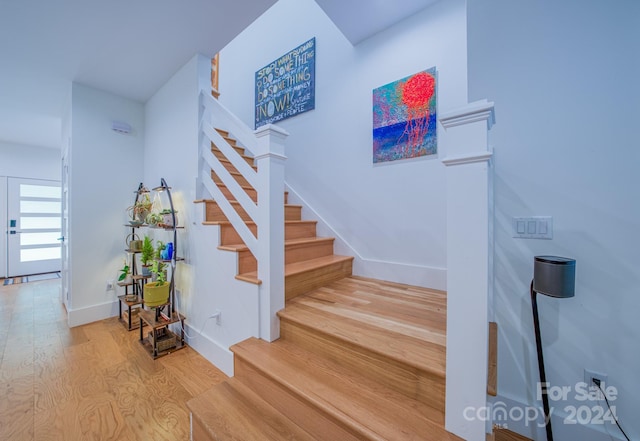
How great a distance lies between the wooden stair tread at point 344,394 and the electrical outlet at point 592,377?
821 millimetres

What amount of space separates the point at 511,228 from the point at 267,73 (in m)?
3.39

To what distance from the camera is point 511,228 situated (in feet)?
4.32

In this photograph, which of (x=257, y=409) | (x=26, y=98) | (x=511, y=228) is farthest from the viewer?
(x=26, y=98)

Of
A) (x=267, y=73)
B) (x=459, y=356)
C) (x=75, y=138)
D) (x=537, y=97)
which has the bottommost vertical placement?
(x=459, y=356)

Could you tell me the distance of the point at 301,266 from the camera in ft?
6.72

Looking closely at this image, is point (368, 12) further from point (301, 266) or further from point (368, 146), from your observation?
point (301, 266)

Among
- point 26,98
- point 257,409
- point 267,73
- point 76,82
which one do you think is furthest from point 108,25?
point 257,409

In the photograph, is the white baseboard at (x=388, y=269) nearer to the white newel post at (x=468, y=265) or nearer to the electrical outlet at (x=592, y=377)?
the electrical outlet at (x=592, y=377)

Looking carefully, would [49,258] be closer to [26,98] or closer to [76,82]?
[26,98]

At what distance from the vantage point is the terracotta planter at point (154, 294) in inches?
83.6

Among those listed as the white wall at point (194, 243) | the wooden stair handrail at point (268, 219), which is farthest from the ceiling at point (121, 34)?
the wooden stair handrail at point (268, 219)

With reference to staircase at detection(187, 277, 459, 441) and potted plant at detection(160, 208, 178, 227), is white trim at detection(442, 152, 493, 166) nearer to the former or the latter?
staircase at detection(187, 277, 459, 441)

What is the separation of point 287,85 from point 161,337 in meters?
3.13

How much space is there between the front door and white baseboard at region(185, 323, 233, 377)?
5537mm
